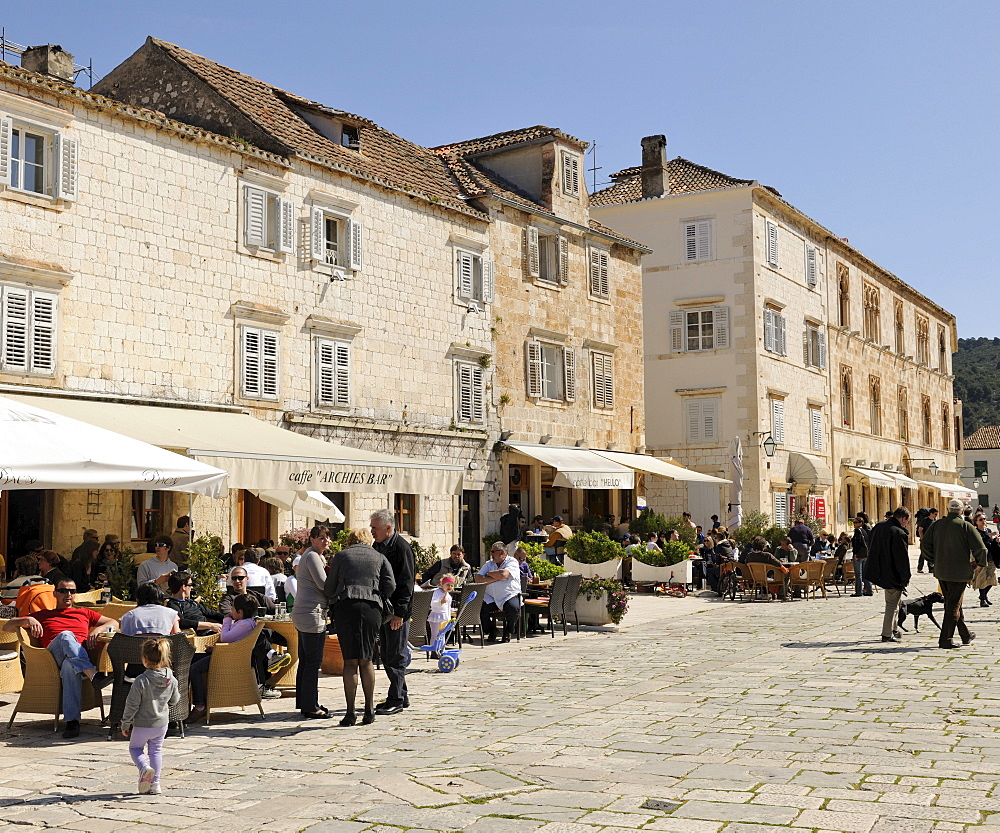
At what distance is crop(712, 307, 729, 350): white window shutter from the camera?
3359cm

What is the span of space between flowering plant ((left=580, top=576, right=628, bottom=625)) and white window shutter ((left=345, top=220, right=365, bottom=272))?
8839 millimetres

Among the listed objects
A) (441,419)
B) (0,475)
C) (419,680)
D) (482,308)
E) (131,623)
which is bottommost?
(419,680)

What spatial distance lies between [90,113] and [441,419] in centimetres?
931

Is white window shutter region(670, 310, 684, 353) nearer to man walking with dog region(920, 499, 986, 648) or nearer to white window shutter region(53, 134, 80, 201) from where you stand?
white window shutter region(53, 134, 80, 201)

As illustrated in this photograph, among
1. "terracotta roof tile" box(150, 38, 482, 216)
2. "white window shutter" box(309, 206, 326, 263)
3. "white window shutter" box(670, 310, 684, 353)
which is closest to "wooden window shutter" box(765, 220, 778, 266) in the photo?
"white window shutter" box(670, 310, 684, 353)

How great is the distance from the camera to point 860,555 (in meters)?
21.6

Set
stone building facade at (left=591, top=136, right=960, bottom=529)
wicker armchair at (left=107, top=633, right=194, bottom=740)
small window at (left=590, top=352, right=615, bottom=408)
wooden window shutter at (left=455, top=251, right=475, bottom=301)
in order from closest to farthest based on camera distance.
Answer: wicker armchair at (left=107, top=633, right=194, bottom=740) → wooden window shutter at (left=455, top=251, right=475, bottom=301) → small window at (left=590, top=352, right=615, bottom=408) → stone building facade at (left=591, top=136, right=960, bottom=529)

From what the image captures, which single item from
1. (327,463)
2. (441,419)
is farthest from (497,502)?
(327,463)

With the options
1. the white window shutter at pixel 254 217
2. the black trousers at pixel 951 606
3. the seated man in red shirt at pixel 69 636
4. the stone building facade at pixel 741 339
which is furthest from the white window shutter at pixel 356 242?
the seated man in red shirt at pixel 69 636

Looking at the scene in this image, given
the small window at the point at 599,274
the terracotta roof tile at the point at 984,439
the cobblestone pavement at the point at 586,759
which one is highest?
the small window at the point at 599,274

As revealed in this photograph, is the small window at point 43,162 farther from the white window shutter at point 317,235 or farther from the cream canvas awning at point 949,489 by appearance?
the cream canvas awning at point 949,489

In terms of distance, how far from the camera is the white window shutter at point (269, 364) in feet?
65.5

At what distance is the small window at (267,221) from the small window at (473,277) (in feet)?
15.5

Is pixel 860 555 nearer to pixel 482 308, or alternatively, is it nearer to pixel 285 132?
pixel 482 308
